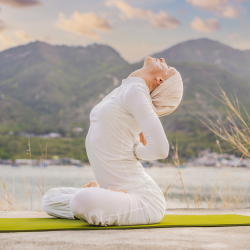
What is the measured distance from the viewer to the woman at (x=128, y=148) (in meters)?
1.77

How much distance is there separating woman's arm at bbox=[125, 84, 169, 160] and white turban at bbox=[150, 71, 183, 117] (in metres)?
0.23

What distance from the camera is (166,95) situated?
2.08 meters

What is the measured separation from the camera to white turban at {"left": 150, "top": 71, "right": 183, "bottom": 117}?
6.80 feet

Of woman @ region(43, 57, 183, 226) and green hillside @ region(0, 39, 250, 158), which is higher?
green hillside @ region(0, 39, 250, 158)

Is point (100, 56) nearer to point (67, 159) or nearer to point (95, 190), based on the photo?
point (67, 159)

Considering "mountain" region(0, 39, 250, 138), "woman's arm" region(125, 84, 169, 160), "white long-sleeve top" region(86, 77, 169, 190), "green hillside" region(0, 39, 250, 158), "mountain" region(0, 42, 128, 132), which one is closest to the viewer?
"woman's arm" region(125, 84, 169, 160)

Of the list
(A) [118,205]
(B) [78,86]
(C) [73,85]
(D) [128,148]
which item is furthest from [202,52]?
(A) [118,205]

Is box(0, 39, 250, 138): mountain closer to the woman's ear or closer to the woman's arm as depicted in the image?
the woman's ear

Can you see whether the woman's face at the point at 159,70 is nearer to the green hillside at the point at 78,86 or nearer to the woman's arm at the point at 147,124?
the woman's arm at the point at 147,124

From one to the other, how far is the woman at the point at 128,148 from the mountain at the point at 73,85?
48.2m

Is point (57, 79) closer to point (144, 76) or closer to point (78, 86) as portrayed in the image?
point (78, 86)

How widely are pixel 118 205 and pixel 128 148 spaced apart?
35cm

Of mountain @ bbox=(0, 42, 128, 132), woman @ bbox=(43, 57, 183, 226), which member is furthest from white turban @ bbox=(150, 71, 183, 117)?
mountain @ bbox=(0, 42, 128, 132)

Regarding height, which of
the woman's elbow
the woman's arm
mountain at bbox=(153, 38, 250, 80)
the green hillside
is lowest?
the woman's elbow
